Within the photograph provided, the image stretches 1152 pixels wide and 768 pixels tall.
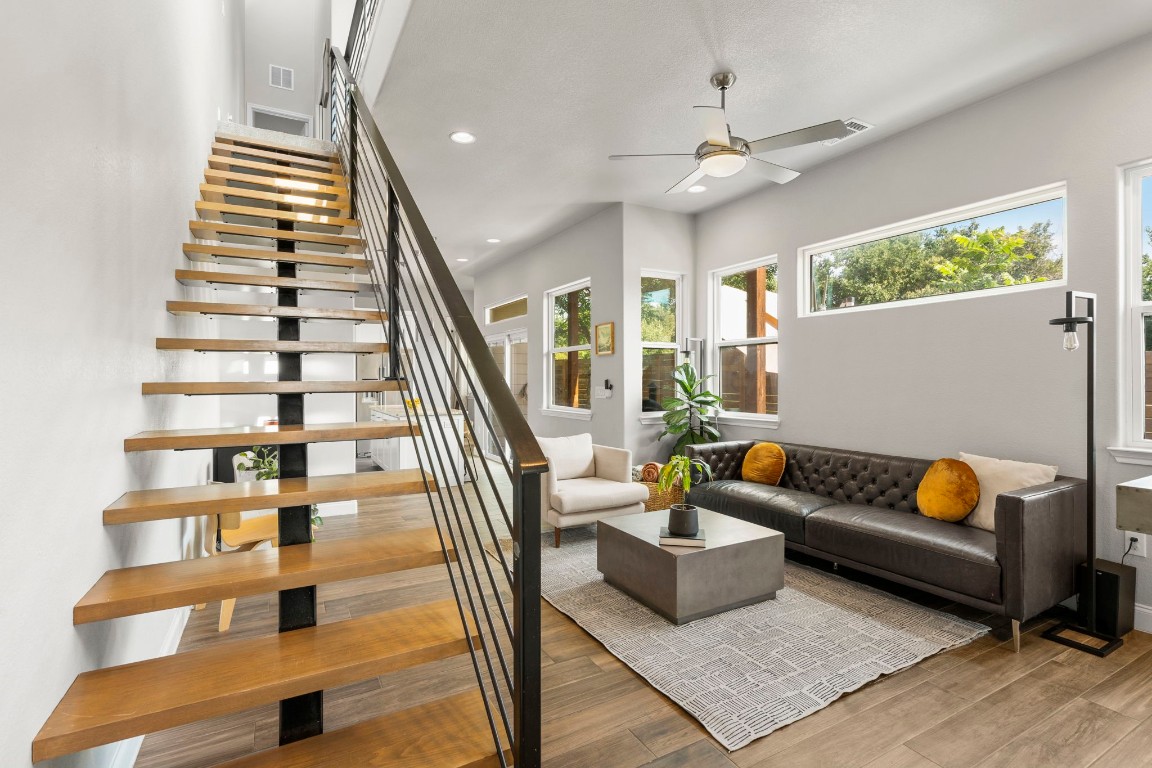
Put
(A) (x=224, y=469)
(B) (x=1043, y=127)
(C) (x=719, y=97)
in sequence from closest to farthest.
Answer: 1. (B) (x=1043, y=127)
2. (C) (x=719, y=97)
3. (A) (x=224, y=469)

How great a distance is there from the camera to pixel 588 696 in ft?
7.48

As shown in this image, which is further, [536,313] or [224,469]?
[536,313]

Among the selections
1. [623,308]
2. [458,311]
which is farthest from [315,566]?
[623,308]

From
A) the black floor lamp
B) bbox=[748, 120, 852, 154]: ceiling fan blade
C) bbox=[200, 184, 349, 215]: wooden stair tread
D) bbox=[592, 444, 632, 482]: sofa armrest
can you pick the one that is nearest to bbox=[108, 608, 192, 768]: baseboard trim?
bbox=[200, 184, 349, 215]: wooden stair tread

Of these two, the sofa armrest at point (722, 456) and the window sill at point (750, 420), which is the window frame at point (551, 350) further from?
the sofa armrest at point (722, 456)

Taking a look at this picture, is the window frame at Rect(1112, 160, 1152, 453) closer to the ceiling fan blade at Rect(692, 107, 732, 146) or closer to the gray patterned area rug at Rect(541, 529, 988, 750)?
the gray patterned area rug at Rect(541, 529, 988, 750)

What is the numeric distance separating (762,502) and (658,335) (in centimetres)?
237

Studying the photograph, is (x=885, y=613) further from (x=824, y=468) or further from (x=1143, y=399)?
(x=1143, y=399)

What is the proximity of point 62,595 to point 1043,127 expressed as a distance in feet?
15.9

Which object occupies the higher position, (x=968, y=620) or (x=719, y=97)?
(x=719, y=97)

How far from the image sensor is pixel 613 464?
466cm

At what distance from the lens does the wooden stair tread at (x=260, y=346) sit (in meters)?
2.26

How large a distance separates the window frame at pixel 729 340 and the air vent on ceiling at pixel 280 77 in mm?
6516

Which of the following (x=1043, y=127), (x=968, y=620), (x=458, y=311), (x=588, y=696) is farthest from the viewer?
(x=1043, y=127)
